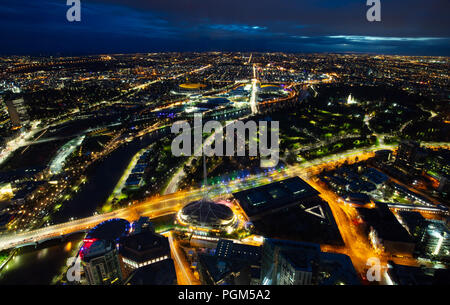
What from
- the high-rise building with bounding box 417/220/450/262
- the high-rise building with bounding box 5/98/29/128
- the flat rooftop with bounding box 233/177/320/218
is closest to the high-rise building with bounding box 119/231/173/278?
the flat rooftop with bounding box 233/177/320/218

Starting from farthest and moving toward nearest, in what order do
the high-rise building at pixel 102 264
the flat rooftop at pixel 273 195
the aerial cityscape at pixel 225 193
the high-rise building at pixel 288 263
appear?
the flat rooftop at pixel 273 195, the aerial cityscape at pixel 225 193, the high-rise building at pixel 102 264, the high-rise building at pixel 288 263

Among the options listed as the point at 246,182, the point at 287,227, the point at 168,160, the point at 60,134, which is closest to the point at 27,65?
the point at 60,134

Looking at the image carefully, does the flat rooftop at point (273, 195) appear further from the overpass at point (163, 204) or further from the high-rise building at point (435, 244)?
the high-rise building at point (435, 244)

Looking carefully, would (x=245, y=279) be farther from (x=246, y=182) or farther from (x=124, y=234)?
(x=246, y=182)

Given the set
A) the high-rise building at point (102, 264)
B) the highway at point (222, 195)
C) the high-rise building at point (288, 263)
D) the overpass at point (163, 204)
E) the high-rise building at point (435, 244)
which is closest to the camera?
the high-rise building at point (288, 263)

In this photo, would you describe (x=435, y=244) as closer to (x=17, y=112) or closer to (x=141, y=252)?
(x=141, y=252)

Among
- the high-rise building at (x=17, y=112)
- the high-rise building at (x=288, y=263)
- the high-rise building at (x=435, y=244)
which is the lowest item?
the high-rise building at (x=435, y=244)

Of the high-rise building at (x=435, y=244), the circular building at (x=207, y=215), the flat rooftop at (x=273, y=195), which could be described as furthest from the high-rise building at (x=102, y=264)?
the high-rise building at (x=435, y=244)
